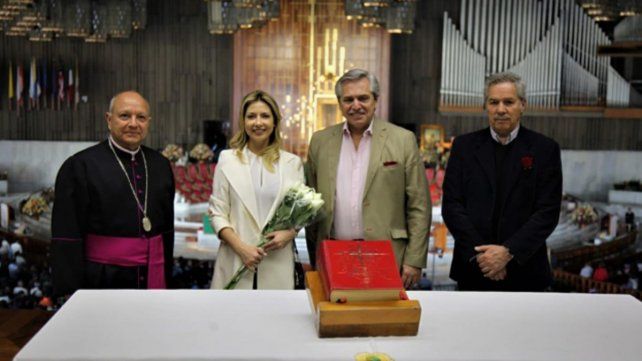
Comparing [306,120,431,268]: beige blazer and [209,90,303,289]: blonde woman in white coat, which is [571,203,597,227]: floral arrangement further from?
[209,90,303,289]: blonde woman in white coat

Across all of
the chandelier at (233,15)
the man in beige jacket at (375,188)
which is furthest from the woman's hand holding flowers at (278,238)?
the chandelier at (233,15)

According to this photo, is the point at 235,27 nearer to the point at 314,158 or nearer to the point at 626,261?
the point at 626,261

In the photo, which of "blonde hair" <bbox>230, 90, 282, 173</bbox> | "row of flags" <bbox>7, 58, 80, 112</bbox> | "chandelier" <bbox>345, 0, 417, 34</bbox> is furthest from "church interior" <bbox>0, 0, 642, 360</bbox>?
"blonde hair" <bbox>230, 90, 282, 173</bbox>

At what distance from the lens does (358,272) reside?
2.05 metres

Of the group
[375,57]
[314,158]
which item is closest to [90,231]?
[314,158]

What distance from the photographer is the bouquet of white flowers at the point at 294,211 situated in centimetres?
306

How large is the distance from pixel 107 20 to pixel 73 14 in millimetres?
540

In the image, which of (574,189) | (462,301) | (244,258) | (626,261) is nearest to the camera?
(462,301)

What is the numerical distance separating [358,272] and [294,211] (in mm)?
1094

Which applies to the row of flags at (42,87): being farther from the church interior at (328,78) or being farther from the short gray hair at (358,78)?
the short gray hair at (358,78)

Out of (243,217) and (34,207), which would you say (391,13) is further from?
(243,217)

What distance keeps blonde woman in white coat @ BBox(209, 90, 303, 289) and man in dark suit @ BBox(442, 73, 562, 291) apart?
85 centimetres

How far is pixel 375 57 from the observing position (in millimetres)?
14320

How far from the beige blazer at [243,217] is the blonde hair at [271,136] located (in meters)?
0.05
